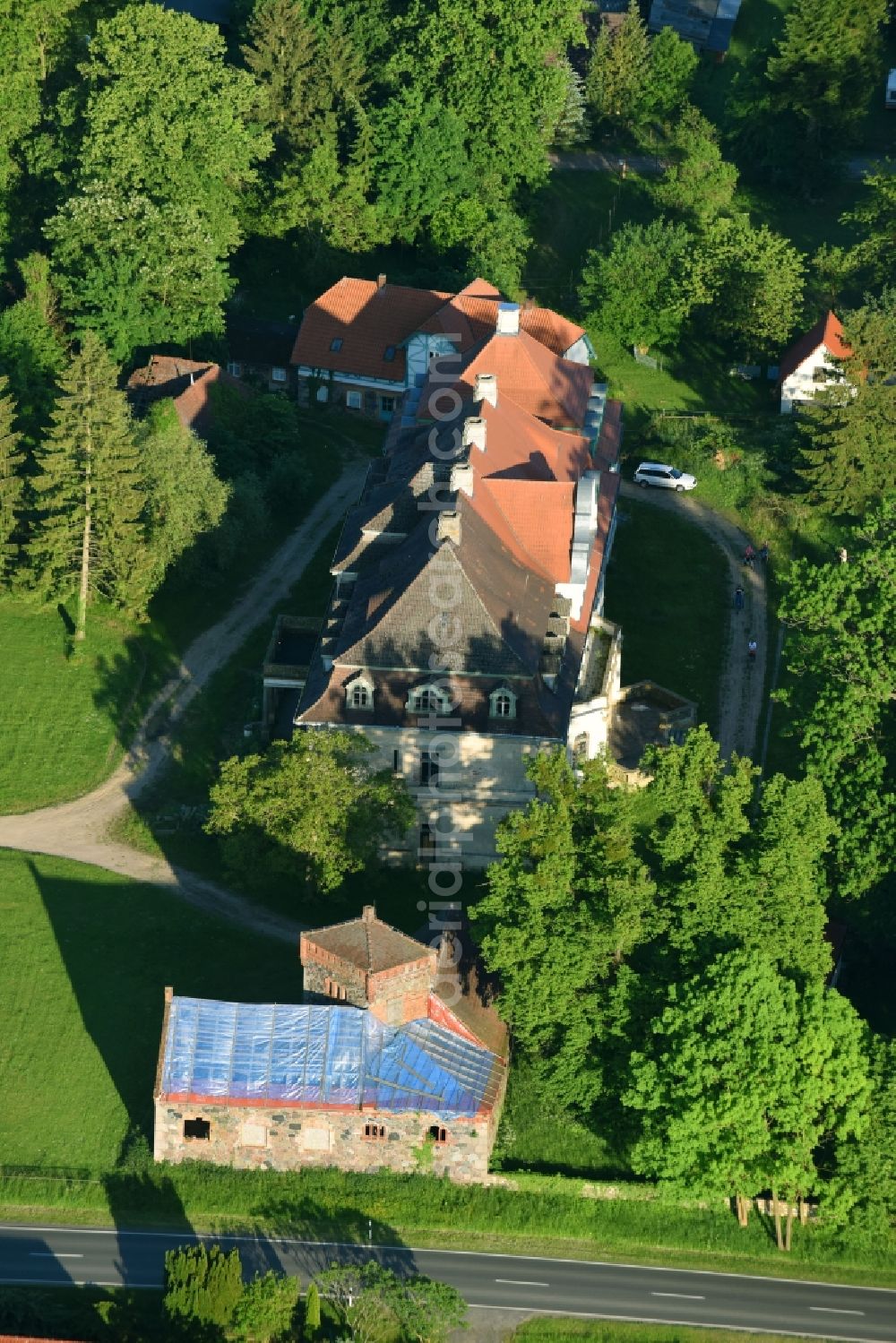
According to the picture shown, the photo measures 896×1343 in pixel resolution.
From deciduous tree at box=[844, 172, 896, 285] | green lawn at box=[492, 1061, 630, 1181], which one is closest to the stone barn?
green lawn at box=[492, 1061, 630, 1181]

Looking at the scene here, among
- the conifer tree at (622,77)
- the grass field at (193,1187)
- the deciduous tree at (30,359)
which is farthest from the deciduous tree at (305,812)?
the conifer tree at (622,77)

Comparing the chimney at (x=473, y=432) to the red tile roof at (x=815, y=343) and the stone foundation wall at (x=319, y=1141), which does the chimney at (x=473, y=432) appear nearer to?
the red tile roof at (x=815, y=343)

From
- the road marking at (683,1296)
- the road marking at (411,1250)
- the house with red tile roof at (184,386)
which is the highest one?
the house with red tile roof at (184,386)

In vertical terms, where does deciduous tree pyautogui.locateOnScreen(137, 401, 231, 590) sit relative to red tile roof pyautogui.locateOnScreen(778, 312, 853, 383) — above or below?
below

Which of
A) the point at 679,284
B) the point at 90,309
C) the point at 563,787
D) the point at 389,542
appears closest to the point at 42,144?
the point at 90,309

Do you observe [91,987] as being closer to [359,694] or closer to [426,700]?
[359,694]

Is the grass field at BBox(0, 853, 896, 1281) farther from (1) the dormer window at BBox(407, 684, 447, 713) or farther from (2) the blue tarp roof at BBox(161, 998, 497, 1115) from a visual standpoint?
(1) the dormer window at BBox(407, 684, 447, 713)

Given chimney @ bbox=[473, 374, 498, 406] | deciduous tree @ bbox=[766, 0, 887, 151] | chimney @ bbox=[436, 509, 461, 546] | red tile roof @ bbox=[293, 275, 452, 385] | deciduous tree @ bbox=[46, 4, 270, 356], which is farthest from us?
deciduous tree @ bbox=[766, 0, 887, 151]
